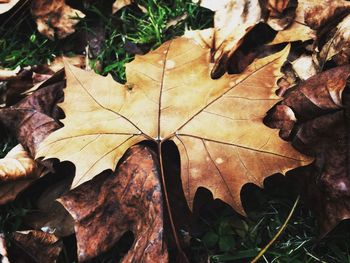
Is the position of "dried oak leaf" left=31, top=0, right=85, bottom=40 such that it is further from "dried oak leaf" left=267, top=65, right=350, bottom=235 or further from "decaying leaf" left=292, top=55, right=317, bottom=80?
"dried oak leaf" left=267, top=65, right=350, bottom=235

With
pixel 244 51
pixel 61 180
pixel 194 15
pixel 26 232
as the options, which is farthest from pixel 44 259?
pixel 194 15

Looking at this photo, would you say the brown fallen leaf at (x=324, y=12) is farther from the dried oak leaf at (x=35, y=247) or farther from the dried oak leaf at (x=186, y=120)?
the dried oak leaf at (x=35, y=247)

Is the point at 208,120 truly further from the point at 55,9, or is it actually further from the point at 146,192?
the point at 55,9

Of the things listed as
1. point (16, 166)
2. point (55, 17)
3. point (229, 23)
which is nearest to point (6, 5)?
point (55, 17)

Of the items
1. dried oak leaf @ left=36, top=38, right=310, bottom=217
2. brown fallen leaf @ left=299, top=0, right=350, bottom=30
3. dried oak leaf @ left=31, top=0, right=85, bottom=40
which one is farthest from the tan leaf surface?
dried oak leaf @ left=31, top=0, right=85, bottom=40

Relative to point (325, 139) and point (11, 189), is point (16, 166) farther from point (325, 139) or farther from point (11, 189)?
point (325, 139)

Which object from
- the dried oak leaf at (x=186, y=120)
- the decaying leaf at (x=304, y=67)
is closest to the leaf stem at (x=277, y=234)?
the dried oak leaf at (x=186, y=120)
